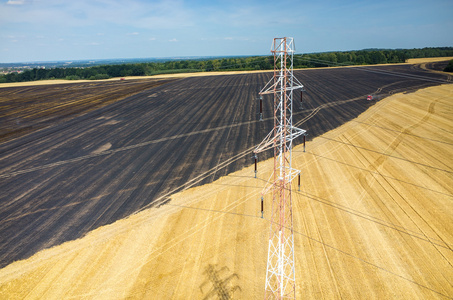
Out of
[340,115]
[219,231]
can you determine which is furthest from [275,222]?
[340,115]

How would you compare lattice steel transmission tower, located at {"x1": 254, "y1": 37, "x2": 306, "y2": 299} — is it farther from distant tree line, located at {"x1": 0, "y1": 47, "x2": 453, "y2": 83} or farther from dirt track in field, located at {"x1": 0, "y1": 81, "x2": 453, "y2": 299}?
distant tree line, located at {"x1": 0, "y1": 47, "x2": 453, "y2": 83}

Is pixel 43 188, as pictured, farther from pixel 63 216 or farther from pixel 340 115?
pixel 340 115

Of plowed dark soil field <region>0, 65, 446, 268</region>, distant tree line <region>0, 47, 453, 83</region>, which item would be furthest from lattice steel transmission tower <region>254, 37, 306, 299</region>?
distant tree line <region>0, 47, 453, 83</region>

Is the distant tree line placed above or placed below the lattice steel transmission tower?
above

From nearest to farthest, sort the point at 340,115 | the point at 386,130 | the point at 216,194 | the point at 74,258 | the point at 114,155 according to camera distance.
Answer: the point at 74,258 → the point at 216,194 → the point at 114,155 → the point at 386,130 → the point at 340,115

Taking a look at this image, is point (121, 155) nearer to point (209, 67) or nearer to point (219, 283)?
point (219, 283)

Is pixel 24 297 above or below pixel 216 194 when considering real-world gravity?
below

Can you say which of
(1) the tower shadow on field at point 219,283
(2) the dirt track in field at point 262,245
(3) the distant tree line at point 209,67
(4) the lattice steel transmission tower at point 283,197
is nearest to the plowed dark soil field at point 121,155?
(2) the dirt track in field at point 262,245
